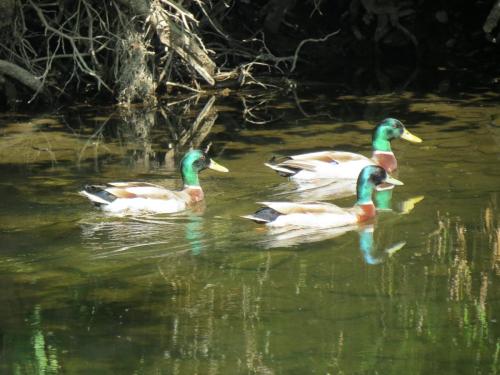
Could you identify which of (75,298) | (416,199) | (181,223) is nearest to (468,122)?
(416,199)

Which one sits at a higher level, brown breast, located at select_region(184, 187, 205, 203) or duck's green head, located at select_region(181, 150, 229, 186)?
duck's green head, located at select_region(181, 150, 229, 186)

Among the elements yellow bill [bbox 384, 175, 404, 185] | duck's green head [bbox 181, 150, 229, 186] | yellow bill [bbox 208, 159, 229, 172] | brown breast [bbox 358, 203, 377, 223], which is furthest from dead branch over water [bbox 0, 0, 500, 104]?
brown breast [bbox 358, 203, 377, 223]

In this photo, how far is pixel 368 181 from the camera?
30.9 ft

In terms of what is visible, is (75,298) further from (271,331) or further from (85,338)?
(271,331)

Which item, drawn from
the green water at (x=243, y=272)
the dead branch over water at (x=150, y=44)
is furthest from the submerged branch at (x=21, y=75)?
the green water at (x=243, y=272)

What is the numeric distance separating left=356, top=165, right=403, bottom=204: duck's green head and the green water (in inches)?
9.9

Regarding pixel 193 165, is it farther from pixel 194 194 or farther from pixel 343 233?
pixel 343 233

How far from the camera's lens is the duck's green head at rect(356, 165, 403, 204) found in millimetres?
9344

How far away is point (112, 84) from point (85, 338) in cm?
974

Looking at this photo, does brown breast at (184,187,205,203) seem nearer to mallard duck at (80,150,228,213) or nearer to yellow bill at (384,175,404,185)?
mallard duck at (80,150,228,213)

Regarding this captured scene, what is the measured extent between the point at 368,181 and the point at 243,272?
2123 mm

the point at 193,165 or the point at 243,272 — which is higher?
the point at 193,165

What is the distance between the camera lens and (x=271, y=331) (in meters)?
6.53

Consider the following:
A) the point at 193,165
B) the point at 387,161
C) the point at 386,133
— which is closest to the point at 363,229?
the point at 193,165
